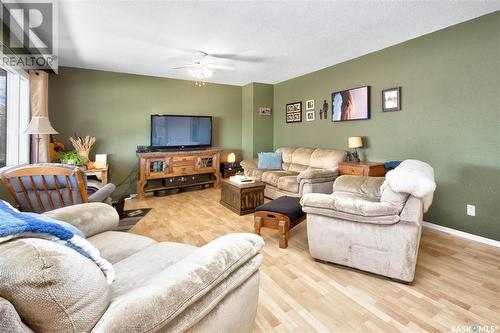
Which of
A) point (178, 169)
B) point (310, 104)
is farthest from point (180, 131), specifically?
point (310, 104)

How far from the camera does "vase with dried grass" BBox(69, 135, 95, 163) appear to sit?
4211mm

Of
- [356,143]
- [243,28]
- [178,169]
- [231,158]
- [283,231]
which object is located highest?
[243,28]

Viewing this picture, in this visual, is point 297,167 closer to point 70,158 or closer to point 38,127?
point 70,158

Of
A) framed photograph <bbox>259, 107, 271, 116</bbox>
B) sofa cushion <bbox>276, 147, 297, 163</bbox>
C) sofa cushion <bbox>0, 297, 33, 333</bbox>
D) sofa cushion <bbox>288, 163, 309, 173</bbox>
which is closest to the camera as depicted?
sofa cushion <bbox>0, 297, 33, 333</bbox>

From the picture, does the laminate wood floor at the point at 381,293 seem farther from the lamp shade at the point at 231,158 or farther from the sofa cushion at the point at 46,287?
the lamp shade at the point at 231,158

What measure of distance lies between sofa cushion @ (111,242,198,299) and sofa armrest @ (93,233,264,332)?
29 cm

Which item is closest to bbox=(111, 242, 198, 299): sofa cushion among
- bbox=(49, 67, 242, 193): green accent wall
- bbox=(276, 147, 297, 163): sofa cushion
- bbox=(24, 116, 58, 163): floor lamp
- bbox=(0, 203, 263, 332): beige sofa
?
bbox=(0, 203, 263, 332): beige sofa

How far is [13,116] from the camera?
132 inches

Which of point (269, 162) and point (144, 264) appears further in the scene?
point (269, 162)

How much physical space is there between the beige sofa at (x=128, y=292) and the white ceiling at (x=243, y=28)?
7.93 ft

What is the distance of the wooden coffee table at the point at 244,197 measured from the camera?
355 centimetres

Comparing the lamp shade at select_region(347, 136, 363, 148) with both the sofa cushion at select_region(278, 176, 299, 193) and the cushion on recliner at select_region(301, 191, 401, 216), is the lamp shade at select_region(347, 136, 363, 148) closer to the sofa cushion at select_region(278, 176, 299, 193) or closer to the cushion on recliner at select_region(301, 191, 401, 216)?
the sofa cushion at select_region(278, 176, 299, 193)

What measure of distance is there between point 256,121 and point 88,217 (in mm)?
4710

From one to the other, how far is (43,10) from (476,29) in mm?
4581
